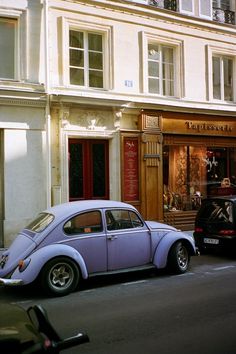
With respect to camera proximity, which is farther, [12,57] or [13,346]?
[12,57]

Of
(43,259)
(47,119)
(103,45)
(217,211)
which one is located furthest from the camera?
(103,45)

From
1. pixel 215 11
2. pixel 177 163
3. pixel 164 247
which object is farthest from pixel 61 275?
pixel 215 11

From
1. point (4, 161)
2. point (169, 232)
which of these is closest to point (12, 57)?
point (4, 161)

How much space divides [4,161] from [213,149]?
8.00 m

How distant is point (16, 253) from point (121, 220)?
2127 mm

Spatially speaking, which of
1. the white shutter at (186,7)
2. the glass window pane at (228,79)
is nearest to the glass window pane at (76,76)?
the white shutter at (186,7)

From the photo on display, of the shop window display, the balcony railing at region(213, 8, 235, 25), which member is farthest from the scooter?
the balcony railing at region(213, 8, 235, 25)

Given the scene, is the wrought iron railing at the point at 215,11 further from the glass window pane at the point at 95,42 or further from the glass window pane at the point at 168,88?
the glass window pane at the point at 168,88

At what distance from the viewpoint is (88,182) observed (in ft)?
47.3

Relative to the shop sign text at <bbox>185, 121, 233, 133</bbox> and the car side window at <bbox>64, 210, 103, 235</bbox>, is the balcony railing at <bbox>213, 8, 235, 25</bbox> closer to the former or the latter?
the shop sign text at <bbox>185, 121, 233, 133</bbox>

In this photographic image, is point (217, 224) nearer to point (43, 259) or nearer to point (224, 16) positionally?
point (43, 259)

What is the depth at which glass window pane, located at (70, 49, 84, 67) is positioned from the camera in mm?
14219

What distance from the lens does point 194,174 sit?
16781 mm

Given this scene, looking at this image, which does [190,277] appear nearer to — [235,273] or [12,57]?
[235,273]
